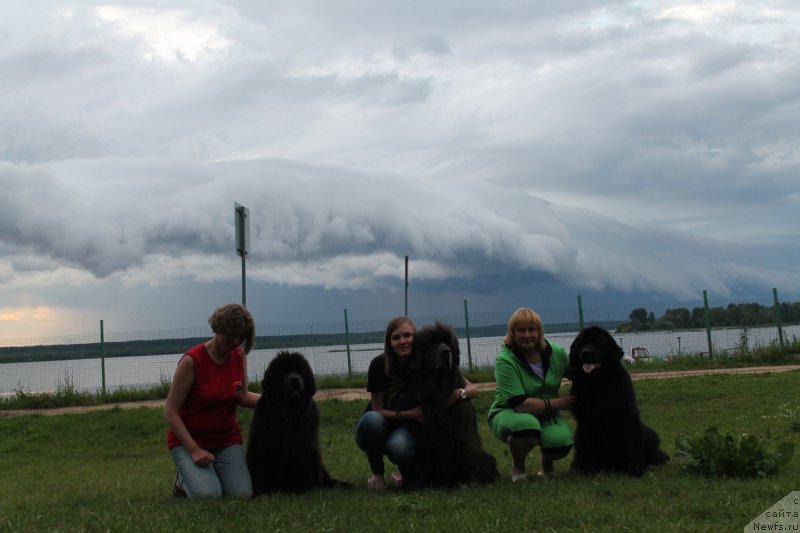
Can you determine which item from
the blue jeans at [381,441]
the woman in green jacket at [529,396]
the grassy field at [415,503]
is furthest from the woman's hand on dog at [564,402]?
the blue jeans at [381,441]

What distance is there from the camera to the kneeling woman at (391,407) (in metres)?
6.31

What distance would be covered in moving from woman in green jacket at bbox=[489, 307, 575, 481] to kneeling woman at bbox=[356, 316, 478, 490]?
34 cm

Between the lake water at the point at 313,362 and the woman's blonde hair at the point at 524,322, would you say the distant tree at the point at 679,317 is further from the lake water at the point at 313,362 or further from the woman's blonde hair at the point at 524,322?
the woman's blonde hair at the point at 524,322

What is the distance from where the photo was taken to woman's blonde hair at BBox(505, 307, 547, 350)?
257 inches

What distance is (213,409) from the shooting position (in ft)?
21.2

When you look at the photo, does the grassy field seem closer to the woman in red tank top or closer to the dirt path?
the woman in red tank top

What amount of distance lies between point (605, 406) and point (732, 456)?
3.25ft

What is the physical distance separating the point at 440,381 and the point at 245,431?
667cm

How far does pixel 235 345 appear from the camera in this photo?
635 centimetres

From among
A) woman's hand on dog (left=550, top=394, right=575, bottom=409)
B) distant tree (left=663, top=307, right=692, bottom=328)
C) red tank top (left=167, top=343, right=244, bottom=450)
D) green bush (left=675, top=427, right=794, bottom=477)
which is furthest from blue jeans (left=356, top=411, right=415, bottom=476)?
distant tree (left=663, top=307, right=692, bottom=328)

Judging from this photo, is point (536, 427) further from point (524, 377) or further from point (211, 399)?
point (211, 399)

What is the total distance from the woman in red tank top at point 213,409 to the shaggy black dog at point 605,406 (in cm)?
264

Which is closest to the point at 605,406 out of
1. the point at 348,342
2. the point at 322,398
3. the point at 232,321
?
the point at 232,321

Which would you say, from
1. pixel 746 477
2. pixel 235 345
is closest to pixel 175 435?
pixel 235 345
